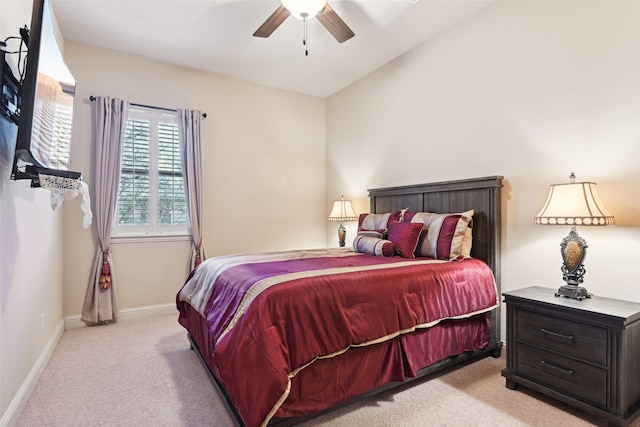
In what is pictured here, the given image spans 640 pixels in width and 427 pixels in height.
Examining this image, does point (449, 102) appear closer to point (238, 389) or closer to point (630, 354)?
point (630, 354)

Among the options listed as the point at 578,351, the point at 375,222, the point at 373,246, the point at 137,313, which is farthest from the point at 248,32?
the point at 578,351

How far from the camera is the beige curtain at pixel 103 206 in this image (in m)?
3.46

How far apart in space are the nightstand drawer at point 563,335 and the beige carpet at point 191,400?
361mm

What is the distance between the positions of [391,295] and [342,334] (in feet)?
1.38

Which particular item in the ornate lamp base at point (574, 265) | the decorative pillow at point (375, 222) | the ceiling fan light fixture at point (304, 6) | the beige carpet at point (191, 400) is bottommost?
the beige carpet at point (191, 400)

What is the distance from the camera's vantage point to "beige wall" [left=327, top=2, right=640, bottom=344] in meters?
2.10

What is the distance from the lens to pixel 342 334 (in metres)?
1.79

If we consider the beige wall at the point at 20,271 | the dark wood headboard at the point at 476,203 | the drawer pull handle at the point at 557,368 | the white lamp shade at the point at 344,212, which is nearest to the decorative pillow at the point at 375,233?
the dark wood headboard at the point at 476,203

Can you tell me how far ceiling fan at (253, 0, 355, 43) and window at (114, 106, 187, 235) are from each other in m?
Result: 1.98

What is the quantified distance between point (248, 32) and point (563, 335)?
3.63m

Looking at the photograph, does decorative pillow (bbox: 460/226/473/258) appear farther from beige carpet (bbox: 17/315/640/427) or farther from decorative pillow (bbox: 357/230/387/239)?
beige carpet (bbox: 17/315/640/427)

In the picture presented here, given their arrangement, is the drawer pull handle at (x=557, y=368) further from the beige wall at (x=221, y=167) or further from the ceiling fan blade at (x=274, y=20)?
the beige wall at (x=221, y=167)

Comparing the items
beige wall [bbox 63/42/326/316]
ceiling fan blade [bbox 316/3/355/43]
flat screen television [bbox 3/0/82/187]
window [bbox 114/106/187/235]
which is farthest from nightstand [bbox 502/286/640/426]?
window [bbox 114/106/187/235]

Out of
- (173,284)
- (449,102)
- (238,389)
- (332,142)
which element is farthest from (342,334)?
(332,142)
